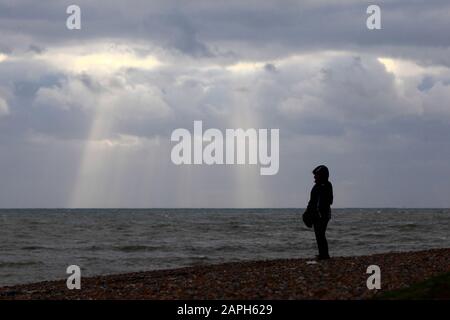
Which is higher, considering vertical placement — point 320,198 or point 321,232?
point 320,198

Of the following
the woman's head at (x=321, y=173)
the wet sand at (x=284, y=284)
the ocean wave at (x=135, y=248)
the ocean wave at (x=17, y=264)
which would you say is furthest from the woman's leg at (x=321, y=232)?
the ocean wave at (x=135, y=248)

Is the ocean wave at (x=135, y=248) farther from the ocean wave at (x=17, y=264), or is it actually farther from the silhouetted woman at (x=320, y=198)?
the silhouetted woman at (x=320, y=198)

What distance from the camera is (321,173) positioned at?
1934cm

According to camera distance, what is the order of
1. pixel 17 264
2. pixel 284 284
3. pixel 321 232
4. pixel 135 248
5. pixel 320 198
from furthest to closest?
pixel 135 248 < pixel 17 264 < pixel 321 232 < pixel 320 198 < pixel 284 284

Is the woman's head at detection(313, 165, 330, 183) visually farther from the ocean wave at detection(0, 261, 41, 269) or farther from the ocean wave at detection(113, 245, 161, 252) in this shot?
the ocean wave at detection(113, 245, 161, 252)

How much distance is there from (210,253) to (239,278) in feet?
81.6

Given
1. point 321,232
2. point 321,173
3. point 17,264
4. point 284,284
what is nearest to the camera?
point 284,284

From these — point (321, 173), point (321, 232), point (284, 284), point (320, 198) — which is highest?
point (321, 173)

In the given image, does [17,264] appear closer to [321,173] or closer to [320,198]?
[320,198]

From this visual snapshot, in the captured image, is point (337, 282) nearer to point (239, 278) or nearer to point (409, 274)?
point (409, 274)

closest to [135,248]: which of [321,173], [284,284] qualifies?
[321,173]

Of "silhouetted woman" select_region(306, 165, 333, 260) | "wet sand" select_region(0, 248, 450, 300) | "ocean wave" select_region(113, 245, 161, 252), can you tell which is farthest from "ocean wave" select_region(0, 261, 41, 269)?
"silhouetted woman" select_region(306, 165, 333, 260)

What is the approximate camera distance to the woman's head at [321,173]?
19344 mm
